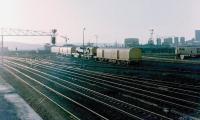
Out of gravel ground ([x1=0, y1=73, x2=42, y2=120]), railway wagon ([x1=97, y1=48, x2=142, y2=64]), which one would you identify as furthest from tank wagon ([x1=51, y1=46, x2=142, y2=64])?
gravel ground ([x1=0, y1=73, x2=42, y2=120])

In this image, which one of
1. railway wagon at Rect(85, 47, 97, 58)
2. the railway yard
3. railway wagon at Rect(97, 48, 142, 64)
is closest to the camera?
the railway yard

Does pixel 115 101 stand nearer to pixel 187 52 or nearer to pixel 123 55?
pixel 123 55

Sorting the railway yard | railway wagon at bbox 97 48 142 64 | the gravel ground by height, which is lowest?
the gravel ground

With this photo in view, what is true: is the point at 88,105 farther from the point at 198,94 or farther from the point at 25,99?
the point at 198,94

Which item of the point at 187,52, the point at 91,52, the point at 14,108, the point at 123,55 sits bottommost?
the point at 14,108

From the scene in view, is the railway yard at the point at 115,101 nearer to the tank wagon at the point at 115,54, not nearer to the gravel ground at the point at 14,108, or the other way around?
the gravel ground at the point at 14,108

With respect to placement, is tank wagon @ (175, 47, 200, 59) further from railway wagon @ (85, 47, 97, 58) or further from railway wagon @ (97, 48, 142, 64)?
railway wagon @ (97, 48, 142, 64)

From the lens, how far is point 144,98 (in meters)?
25.5

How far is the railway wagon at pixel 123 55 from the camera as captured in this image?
196 ft

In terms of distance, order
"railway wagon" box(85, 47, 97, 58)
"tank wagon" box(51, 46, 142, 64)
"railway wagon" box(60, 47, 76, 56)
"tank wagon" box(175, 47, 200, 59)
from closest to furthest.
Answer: "tank wagon" box(51, 46, 142, 64), "railway wagon" box(85, 47, 97, 58), "tank wagon" box(175, 47, 200, 59), "railway wagon" box(60, 47, 76, 56)

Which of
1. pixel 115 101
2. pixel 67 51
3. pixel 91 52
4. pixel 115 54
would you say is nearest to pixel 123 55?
pixel 115 54

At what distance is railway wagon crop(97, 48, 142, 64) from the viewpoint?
5962 centimetres

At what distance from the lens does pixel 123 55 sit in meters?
61.2

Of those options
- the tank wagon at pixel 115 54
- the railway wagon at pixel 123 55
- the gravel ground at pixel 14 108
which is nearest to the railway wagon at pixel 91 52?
the tank wagon at pixel 115 54
